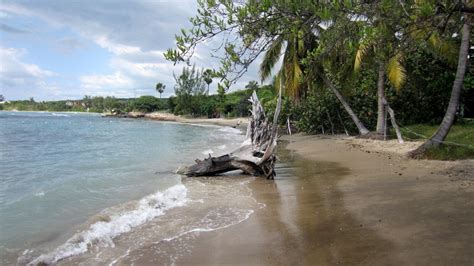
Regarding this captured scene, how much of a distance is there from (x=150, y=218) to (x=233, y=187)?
356 cm

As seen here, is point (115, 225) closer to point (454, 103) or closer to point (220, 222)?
point (220, 222)

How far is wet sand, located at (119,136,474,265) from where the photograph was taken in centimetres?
522

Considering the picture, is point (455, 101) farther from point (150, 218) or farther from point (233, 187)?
point (150, 218)

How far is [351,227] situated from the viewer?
6.43 metres

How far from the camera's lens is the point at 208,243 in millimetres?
6344

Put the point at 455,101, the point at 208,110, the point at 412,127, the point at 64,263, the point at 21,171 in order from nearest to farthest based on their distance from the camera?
the point at 64,263 → the point at 455,101 → the point at 21,171 → the point at 412,127 → the point at 208,110

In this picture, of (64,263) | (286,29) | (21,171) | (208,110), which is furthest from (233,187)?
(208,110)

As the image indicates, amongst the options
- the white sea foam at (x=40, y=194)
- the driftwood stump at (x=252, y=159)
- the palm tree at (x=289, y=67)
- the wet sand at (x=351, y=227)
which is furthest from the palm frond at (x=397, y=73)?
the white sea foam at (x=40, y=194)

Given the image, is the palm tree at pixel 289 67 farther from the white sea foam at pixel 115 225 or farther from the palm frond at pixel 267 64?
the white sea foam at pixel 115 225

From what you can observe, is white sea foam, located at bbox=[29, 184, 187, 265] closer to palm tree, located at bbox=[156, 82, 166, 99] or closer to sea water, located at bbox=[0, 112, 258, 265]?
sea water, located at bbox=[0, 112, 258, 265]

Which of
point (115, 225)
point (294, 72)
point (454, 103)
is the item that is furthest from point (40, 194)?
point (294, 72)

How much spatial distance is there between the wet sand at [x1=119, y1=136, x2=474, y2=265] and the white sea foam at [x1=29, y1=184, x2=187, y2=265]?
42.1 inches

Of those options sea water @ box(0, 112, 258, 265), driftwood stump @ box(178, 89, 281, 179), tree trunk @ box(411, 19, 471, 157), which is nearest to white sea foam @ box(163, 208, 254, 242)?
sea water @ box(0, 112, 258, 265)

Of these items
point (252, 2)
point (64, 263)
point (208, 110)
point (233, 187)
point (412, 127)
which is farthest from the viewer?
point (208, 110)
